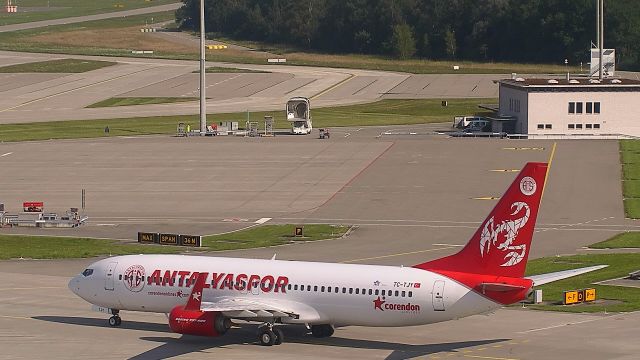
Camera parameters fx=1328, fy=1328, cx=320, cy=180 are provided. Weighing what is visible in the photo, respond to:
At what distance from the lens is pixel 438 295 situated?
61.5 m

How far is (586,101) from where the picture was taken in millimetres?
181375

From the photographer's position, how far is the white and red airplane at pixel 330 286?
60875mm

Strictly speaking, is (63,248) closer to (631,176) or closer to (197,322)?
(197,322)

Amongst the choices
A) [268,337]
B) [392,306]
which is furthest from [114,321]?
[392,306]

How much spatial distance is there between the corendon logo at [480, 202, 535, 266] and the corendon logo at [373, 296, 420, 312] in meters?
4.06

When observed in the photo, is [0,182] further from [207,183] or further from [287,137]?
[287,137]

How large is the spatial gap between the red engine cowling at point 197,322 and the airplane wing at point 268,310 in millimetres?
383

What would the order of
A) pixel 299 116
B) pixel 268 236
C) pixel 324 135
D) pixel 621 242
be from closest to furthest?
1. pixel 621 242
2. pixel 268 236
3. pixel 324 135
4. pixel 299 116

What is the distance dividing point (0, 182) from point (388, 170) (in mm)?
42014

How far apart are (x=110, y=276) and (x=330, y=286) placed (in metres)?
13.1

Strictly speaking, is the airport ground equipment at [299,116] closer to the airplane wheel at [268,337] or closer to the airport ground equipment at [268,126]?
the airport ground equipment at [268,126]

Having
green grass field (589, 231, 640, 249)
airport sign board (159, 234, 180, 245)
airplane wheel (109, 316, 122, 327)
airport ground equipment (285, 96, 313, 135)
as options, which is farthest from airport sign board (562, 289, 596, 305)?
airport ground equipment (285, 96, 313, 135)

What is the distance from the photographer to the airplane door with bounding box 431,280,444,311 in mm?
61469

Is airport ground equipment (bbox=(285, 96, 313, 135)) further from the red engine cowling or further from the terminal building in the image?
the red engine cowling
